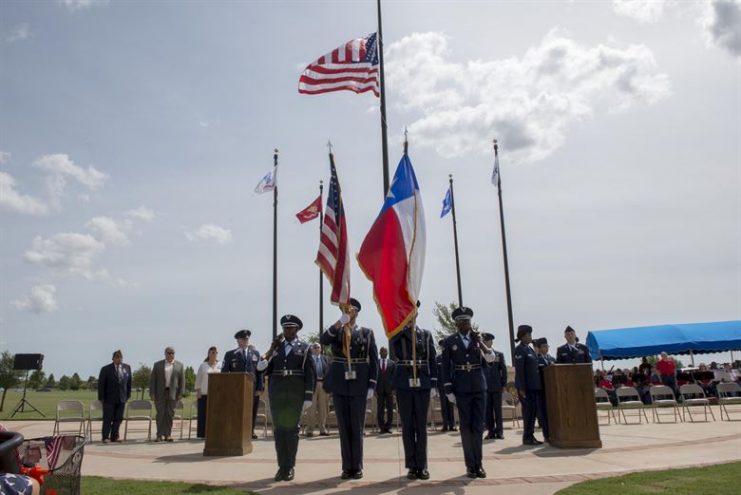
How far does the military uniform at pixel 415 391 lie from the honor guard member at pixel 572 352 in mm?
5189

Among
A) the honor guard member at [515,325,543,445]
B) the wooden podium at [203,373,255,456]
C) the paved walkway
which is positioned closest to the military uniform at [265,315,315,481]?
the paved walkway

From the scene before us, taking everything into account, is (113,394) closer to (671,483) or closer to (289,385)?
(289,385)

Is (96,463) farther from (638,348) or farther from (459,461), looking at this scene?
(638,348)

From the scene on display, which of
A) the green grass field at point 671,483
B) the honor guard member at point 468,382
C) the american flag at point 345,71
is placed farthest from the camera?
the american flag at point 345,71

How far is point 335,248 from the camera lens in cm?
893

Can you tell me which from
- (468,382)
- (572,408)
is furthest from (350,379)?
(572,408)

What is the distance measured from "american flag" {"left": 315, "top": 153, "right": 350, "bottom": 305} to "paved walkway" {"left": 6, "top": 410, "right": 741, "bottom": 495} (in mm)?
2249

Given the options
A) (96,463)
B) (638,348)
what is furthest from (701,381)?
(96,463)

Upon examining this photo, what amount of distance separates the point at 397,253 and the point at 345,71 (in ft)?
27.0

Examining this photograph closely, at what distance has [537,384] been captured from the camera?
11.9 m

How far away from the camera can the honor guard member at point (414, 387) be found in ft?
26.1

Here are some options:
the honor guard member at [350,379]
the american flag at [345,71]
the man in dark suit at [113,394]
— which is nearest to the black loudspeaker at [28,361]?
the man in dark suit at [113,394]

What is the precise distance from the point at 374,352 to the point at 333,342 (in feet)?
2.08

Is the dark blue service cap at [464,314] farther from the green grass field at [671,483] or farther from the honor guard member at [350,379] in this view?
the green grass field at [671,483]
